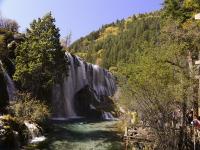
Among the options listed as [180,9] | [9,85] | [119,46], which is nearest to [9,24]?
[9,85]

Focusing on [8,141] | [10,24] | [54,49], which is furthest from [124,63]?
[10,24]

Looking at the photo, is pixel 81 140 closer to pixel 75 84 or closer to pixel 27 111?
pixel 27 111

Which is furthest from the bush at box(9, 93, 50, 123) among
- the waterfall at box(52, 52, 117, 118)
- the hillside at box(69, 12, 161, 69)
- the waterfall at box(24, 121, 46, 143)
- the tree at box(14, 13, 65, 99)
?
the hillside at box(69, 12, 161, 69)

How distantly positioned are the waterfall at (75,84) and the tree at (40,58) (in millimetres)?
3881

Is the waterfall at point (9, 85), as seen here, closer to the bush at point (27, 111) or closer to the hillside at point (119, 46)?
the bush at point (27, 111)

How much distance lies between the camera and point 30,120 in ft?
127

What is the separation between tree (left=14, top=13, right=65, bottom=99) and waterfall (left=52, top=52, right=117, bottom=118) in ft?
12.7

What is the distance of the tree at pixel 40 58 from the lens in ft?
149

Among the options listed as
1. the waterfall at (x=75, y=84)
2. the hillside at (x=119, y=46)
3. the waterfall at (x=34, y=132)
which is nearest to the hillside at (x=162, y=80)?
the waterfall at (x=34, y=132)

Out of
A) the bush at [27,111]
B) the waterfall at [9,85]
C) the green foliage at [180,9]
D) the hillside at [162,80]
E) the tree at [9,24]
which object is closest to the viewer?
the hillside at [162,80]

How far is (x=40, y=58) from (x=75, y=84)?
931 inches

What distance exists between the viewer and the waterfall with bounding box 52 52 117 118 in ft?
203

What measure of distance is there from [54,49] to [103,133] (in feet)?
38.3

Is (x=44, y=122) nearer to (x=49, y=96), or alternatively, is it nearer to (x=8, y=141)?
(x=8, y=141)
